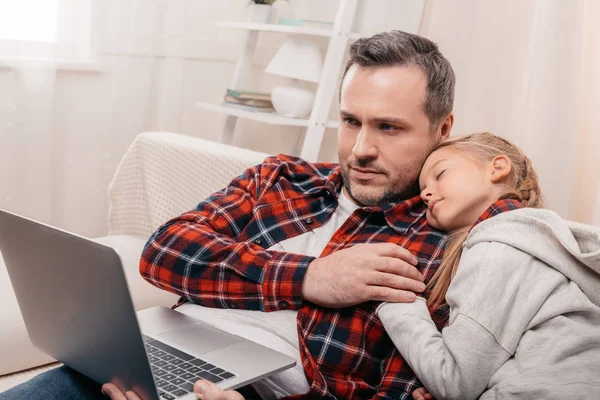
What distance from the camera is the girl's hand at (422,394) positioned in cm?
115

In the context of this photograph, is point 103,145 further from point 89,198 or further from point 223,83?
point 223,83

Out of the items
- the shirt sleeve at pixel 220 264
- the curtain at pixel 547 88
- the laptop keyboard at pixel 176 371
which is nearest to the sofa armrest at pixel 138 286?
the shirt sleeve at pixel 220 264

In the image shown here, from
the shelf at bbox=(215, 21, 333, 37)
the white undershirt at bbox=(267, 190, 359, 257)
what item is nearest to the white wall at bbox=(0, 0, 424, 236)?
the shelf at bbox=(215, 21, 333, 37)

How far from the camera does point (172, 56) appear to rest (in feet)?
9.77

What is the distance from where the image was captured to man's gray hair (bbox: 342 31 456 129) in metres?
1.45

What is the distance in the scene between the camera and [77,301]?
3.28ft

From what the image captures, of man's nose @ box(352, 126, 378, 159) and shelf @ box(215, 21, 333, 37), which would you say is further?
shelf @ box(215, 21, 333, 37)

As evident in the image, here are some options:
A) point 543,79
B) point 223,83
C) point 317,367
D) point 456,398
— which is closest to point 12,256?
point 317,367

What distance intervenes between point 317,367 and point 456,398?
277mm

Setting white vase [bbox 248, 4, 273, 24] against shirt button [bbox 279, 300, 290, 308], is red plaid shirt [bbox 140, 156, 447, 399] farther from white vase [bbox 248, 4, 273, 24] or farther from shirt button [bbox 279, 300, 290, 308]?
white vase [bbox 248, 4, 273, 24]

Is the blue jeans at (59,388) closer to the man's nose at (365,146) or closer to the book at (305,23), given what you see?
the man's nose at (365,146)

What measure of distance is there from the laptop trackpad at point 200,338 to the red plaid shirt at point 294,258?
106mm

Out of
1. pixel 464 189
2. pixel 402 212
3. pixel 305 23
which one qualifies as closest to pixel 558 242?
pixel 464 189

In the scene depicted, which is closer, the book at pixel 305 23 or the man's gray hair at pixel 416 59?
the man's gray hair at pixel 416 59
